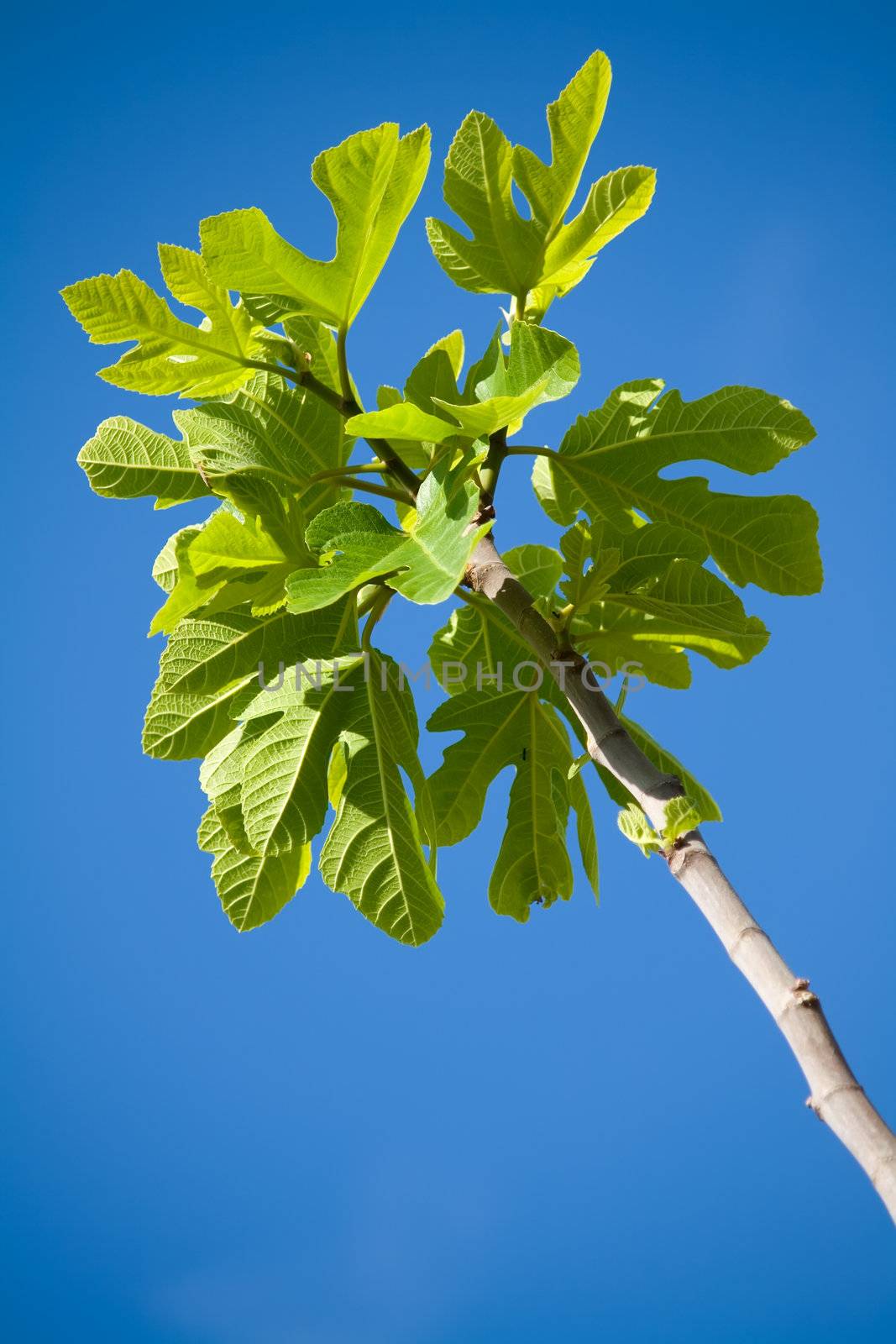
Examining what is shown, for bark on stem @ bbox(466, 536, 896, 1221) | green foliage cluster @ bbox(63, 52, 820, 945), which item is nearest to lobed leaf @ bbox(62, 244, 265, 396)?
green foliage cluster @ bbox(63, 52, 820, 945)

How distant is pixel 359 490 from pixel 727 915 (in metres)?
0.87

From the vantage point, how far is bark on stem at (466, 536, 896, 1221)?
0.95 meters

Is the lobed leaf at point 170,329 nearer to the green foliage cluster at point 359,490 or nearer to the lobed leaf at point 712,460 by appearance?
the green foliage cluster at point 359,490

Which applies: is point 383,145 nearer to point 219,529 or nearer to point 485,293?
point 485,293

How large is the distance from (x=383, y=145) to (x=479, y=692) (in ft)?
2.71

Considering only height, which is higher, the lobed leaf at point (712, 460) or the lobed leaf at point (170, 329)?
the lobed leaf at point (170, 329)

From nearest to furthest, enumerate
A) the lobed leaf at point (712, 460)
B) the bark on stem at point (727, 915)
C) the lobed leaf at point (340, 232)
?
the bark on stem at point (727, 915) → the lobed leaf at point (340, 232) → the lobed leaf at point (712, 460)

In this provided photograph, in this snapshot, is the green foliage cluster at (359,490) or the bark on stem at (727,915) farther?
the green foliage cluster at (359,490)

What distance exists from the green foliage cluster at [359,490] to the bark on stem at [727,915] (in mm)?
75

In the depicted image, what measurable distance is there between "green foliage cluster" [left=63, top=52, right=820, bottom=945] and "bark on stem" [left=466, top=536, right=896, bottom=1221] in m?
0.07

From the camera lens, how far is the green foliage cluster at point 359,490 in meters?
1.55

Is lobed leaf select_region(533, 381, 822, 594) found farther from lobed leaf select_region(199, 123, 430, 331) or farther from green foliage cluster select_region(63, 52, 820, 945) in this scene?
lobed leaf select_region(199, 123, 430, 331)

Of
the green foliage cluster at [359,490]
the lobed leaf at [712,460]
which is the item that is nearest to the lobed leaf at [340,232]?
the green foliage cluster at [359,490]

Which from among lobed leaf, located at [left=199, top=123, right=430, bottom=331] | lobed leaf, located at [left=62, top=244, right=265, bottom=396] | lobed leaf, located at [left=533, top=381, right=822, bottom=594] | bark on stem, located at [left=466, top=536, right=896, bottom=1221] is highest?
lobed leaf, located at [left=62, top=244, right=265, bottom=396]
